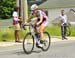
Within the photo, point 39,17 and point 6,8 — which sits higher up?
point 39,17

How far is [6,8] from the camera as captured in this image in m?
67.9

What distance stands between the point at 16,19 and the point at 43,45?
167 inches

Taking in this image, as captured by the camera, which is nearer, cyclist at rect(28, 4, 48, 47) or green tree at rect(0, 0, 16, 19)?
cyclist at rect(28, 4, 48, 47)

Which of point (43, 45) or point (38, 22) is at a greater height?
point (38, 22)

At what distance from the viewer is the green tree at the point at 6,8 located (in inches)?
2645

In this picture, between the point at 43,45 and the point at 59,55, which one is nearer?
the point at 59,55

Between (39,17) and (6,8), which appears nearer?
(39,17)

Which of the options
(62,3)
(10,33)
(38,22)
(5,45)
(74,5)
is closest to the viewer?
(38,22)

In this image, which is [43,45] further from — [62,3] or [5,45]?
[62,3]

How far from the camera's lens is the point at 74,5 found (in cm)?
4834

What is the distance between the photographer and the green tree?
67.2m

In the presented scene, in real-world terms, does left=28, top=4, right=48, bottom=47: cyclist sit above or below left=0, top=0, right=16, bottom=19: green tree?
above

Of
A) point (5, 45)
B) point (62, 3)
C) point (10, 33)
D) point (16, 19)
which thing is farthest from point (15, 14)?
point (62, 3)

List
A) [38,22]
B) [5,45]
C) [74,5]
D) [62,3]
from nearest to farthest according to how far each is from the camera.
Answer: [38,22]
[5,45]
[74,5]
[62,3]
